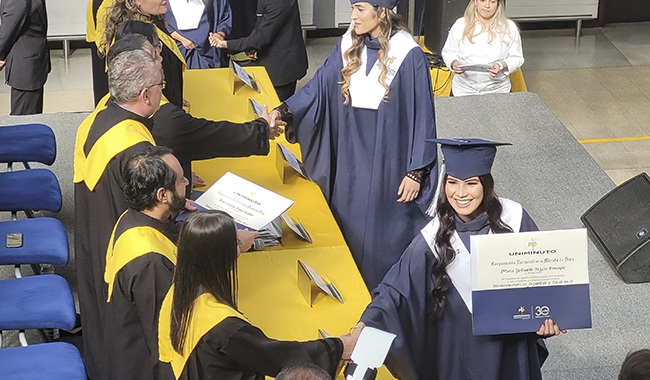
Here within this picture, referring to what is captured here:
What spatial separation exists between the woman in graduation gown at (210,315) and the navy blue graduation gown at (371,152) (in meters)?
1.89

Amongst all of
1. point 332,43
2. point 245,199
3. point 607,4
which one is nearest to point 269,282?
point 245,199

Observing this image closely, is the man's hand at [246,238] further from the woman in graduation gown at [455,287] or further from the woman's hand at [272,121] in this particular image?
the woman's hand at [272,121]

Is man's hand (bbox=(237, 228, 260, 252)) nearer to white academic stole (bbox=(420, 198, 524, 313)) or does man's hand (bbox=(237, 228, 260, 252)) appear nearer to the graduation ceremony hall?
the graduation ceremony hall

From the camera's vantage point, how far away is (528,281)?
2723mm

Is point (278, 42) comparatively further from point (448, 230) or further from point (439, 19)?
point (448, 230)

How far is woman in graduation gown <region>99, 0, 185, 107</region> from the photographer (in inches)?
176

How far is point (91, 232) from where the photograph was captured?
3.53m

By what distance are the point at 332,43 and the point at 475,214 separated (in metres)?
7.83

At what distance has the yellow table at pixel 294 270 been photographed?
10.6 feet

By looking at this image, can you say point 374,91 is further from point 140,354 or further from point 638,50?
point 638,50

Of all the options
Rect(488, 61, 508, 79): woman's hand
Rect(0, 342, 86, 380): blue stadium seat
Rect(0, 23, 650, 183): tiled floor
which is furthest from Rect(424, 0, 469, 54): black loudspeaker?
Rect(0, 342, 86, 380): blue stadium seat

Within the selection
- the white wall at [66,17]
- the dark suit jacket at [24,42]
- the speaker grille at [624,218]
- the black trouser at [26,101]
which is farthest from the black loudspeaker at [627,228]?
the white wall at [66,17]

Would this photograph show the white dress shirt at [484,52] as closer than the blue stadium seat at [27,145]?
No

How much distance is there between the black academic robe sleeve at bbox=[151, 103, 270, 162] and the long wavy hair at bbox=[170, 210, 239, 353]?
1.51 metres
